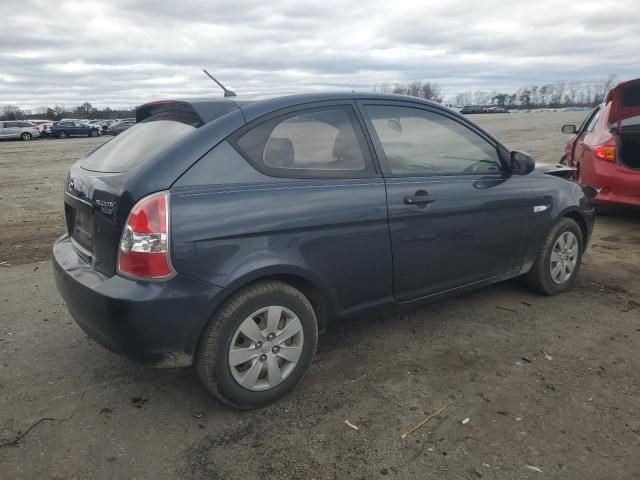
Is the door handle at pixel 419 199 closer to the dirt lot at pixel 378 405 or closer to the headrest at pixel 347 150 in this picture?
the headrest at pixel 347 150

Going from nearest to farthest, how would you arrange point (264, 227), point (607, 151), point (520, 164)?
point (264, 227)
point (520, 164)
point (607, 151)

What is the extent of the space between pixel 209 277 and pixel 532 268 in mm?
2836

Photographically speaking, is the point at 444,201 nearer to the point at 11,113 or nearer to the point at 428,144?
the point at 428,144

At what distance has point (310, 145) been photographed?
313 cm

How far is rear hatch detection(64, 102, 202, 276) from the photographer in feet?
8.79

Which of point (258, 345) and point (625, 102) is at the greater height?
point (625, 102)

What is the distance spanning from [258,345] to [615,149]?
561 cm

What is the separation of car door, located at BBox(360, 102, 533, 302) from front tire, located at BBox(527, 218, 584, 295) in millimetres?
298

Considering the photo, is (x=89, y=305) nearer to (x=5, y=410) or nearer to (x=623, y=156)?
(x=5, y=410)

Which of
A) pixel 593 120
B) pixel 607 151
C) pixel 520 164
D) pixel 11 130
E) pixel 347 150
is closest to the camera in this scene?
pixel 347 150

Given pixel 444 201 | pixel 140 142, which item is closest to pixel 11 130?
pixel 140 142

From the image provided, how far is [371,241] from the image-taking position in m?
3.20

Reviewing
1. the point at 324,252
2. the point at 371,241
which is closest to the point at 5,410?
the point at 324,252

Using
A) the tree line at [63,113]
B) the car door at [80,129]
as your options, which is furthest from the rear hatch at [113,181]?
the tree line at [63,113]
